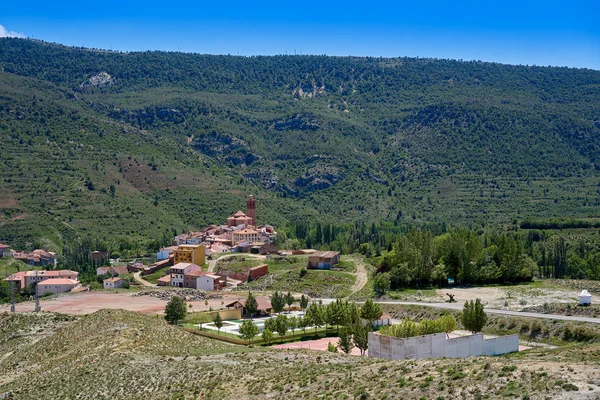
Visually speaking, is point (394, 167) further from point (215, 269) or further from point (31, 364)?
point (31, 364)

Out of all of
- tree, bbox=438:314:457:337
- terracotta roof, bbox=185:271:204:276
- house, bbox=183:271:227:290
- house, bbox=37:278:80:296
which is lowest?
house, bbox=37:278:80:296

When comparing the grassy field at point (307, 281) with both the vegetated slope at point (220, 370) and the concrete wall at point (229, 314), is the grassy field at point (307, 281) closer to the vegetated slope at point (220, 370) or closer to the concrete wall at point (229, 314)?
the concrete wall at point (229, 314)

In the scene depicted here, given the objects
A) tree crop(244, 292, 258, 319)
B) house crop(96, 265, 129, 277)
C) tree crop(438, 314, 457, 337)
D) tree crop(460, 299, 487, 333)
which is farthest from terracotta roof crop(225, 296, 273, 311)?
house crop(96, 265, 129, 277)

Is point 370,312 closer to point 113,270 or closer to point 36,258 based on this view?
point 113,270

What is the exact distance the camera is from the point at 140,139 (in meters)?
187

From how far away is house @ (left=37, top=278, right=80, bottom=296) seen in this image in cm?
9162

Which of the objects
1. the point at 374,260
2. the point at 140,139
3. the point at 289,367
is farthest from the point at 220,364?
the point at 140,139

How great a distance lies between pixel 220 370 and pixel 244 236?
3030 inches

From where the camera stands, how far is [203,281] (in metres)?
89.0

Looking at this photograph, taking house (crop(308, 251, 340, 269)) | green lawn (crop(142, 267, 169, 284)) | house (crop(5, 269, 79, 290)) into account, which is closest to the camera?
house (crop(308, 251, 340, 269))

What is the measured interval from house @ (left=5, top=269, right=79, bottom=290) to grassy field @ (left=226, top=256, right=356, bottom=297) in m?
25.4

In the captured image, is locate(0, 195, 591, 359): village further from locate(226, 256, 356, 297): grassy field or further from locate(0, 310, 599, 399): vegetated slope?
locate(0, 310, 599, 399): vegetated slope

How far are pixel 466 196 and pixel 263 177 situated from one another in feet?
165

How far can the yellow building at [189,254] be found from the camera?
98.8 metres
